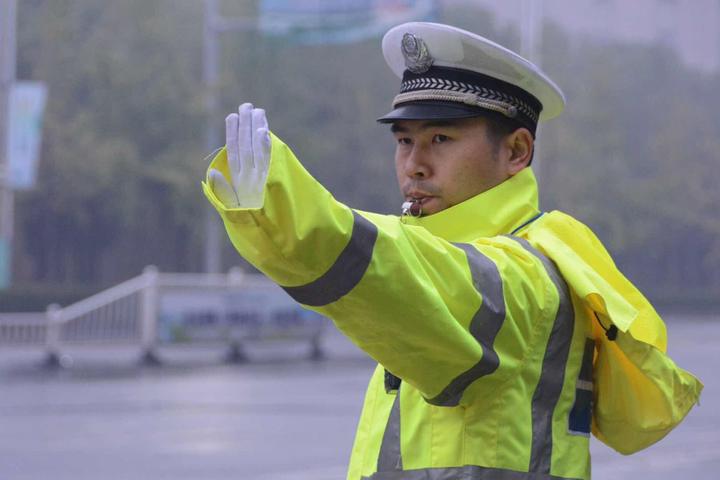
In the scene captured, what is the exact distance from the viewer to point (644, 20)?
6388 centimetres

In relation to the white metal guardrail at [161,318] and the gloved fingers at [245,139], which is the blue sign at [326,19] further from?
the gloved fingers at [245,139]

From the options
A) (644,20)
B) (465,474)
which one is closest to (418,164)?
(465,474)

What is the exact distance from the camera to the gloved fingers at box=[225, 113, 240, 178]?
1.75 meters

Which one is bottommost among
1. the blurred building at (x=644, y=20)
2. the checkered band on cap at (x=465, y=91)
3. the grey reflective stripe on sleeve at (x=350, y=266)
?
the grey reflective stripe on sleeve at (x=350, y=266)

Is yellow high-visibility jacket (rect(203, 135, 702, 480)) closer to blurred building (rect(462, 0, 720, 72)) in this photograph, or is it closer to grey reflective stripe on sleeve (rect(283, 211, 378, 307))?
grey reflective stripe on sleeve (rect(283, 211, 378, 307))

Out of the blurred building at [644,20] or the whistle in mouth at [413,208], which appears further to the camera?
the blurred building at [644,20]

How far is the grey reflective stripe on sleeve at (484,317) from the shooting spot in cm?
196

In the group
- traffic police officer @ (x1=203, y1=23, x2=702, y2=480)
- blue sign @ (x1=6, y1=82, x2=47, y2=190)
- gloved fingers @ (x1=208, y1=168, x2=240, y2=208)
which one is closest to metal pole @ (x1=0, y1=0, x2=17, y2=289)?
blue sign @ (x1=6, y1=82, x2=47, y2=190)

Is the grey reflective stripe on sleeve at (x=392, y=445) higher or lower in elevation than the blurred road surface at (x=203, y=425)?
higher

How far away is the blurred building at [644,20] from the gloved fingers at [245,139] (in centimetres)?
5223

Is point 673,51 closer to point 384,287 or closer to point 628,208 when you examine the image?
point 628,208

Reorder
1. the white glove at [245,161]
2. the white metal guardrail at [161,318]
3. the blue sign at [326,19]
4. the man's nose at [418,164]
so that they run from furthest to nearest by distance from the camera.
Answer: the blue sign at [326,19] → the white metal guardrail at [161,318] → the man's nose at [418,164] → the white glove at [245,161]

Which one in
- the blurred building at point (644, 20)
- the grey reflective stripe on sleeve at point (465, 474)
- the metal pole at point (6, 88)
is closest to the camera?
the grey reflective stripe on sleeve at point (465, 474)

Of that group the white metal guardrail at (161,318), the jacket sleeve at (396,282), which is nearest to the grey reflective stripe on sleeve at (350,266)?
the jacket sleeve at (396,282)
